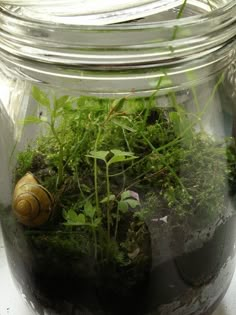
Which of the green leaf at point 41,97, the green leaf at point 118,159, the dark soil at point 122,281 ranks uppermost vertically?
the green leaf at point 41,97

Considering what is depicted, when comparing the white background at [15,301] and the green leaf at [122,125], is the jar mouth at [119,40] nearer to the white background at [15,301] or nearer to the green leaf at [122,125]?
the green leaf at [122,125]

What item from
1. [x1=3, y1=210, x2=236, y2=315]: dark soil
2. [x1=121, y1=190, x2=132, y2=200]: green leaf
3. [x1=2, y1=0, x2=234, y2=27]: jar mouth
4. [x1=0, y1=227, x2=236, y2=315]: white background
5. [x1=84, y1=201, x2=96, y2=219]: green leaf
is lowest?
[x1=0, y1=227, x2=236, y2=315]: white background

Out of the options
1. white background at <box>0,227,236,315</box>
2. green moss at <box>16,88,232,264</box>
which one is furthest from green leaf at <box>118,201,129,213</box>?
white background at <box>0,227,236,315</box>

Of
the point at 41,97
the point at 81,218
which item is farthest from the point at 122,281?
the point at 41,97

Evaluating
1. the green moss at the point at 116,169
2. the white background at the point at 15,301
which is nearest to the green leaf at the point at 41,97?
the green moss at the point at 116,169

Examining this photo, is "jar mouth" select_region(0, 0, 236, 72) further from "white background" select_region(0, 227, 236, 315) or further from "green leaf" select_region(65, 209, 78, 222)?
"white background" select_region(0, 227, 236, 315)

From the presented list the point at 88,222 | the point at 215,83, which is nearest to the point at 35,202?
the point at 88,222

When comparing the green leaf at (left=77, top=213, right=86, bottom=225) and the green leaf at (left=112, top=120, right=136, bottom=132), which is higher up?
the green leaf at (left=112, top=120, right=136, bottom=132)

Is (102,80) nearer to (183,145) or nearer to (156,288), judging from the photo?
(183,145)
